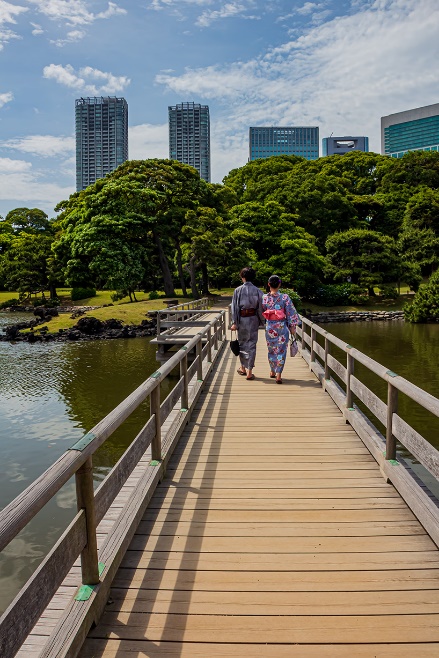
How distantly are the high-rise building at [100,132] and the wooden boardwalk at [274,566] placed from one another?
645 ft

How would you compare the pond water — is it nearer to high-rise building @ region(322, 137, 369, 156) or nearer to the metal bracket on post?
the metal bracket on post

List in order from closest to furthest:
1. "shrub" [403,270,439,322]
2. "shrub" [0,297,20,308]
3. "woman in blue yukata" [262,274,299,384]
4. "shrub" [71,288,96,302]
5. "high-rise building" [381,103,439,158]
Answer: "woman in blue yukata" [262,274,299,384] < "shrub" [403,270,439,322] < "shrub" [71,288,96,302] < "shrub" [0,297,20,308] < "high-rise building" [381,103,439,158]

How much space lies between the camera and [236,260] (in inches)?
1303

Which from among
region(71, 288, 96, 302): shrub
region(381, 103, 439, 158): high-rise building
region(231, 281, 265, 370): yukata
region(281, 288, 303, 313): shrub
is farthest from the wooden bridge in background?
region(381, 103, 439, 158): high-rise building

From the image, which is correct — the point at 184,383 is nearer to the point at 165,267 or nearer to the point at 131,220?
the point at 131,220

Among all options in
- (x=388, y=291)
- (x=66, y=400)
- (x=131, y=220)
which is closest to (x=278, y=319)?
(x=66, y=400)

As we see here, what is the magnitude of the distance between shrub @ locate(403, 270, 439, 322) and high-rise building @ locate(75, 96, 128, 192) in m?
174

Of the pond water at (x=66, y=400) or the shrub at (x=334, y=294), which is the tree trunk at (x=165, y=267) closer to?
the shrub at (x=334, y=294)

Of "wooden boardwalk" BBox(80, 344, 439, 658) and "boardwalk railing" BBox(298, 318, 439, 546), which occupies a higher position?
"boardwalk railing" BBox(298, 318, 439, 546)

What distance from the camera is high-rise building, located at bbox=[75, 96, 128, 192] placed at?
187875 millimetres

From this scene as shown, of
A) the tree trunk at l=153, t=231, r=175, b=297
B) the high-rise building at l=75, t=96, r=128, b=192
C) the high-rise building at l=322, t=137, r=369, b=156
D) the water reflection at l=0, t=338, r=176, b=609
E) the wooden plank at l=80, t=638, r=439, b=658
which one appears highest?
the high-rise building at l=75, t=96, r=128, b=192

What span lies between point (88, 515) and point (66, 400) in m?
11.5

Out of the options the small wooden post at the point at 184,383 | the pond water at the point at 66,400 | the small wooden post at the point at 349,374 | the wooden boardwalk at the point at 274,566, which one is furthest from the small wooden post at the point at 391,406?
the pond water at the point at 66,400

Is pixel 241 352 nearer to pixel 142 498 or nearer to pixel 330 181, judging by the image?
pixel 142 498
